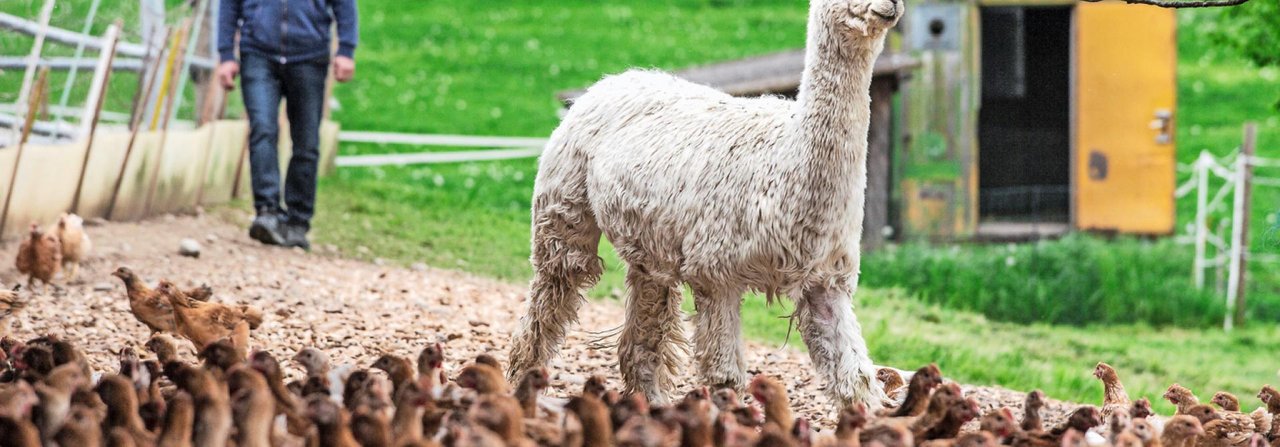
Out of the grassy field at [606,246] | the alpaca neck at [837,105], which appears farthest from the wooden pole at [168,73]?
the alpaca neck at [837,105]

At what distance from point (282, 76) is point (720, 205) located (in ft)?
18.0

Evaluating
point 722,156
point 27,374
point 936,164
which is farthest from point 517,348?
point 936,164

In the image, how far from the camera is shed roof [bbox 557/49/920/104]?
1405cm

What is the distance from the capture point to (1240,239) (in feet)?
48.5

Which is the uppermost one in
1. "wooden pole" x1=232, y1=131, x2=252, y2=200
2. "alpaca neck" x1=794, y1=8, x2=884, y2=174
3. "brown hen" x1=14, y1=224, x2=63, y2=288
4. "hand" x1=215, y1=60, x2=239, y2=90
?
"hand" x1=215, y1=60, x2=239, y2=90

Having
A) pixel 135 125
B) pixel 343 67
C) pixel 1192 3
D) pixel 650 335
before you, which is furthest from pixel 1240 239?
pixel 1192 3

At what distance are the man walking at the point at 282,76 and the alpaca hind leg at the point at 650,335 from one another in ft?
14.9

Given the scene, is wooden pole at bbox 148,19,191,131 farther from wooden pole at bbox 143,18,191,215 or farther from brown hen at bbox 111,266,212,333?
brown hen at bbox 111,266,212,333

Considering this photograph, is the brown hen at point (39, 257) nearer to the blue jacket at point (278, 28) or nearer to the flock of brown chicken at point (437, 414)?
the blue jacket at point (278, 28)

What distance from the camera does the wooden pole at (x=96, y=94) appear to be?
1145cm

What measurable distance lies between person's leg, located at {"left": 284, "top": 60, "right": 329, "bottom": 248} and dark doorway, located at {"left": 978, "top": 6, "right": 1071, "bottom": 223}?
935cm

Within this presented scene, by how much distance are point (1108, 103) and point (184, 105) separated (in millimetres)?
8458

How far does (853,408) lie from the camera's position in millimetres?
5676

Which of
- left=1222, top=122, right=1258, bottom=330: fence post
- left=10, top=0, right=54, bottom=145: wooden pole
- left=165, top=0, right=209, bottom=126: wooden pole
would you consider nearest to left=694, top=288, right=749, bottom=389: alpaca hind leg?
left=10, top=0, right=54, bottom=145: wooden pole
